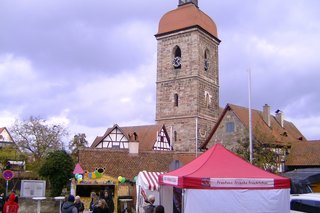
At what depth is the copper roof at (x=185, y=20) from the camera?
4799 centimetres

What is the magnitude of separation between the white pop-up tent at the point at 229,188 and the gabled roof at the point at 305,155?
2190 cm

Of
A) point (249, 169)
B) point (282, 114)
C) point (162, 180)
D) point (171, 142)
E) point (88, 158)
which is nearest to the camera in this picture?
point (249, 169)

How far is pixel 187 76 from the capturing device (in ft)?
155

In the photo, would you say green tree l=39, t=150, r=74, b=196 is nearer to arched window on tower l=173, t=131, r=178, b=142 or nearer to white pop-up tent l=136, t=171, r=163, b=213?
white pop-up tent l=136, t=171, r=163, b=213

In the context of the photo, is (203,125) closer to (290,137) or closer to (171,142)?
(171,142)

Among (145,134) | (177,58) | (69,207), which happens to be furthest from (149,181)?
(177,58)

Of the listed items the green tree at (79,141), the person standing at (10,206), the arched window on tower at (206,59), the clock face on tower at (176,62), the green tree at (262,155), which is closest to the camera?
the person standing at (10,206)

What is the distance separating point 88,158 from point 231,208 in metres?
18.0

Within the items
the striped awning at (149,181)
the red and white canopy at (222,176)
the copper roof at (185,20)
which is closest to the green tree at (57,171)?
the striped awning at (149,181)

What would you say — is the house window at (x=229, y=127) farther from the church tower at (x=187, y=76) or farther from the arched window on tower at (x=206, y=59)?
the arched window on tower at (x=206, y=59)

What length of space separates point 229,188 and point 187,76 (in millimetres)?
37079

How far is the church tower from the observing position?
45719 millimetres

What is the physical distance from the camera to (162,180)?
501 inches

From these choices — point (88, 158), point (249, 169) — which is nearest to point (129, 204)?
point (88, 158)
